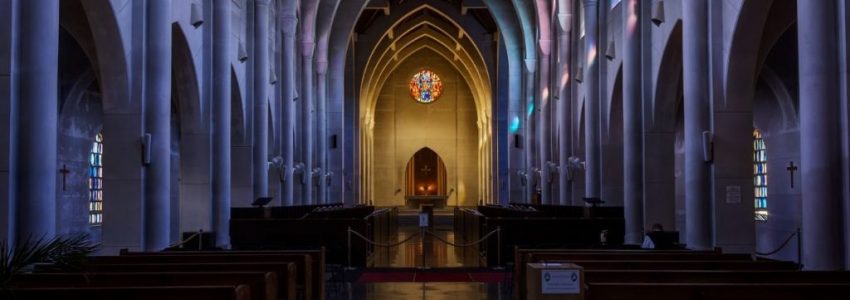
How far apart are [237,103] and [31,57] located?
13.5 m

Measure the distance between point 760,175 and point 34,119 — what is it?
64.1ft

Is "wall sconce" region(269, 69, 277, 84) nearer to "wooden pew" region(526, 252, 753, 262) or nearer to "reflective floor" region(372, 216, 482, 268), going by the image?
"reflective floor" region(372, 216, 482, 268)

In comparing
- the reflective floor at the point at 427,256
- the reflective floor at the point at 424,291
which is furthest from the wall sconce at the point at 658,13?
the reflective floor at the point at 424,291

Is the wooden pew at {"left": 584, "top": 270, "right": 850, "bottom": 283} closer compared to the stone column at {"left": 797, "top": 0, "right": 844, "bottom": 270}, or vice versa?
the wooden pew at {"left": 584, "top": 270, "right": 850, "bottom": 283}

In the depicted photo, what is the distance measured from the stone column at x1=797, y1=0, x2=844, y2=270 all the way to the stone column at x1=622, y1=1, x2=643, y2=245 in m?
9.36

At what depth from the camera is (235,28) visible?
23875mm

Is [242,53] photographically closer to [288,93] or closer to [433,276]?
[288,93]

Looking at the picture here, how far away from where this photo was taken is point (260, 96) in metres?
26.5

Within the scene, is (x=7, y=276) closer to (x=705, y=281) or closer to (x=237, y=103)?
(x=705, y=281)

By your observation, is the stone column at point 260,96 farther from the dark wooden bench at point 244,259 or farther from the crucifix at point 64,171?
the dark wooden bench at point 244,259

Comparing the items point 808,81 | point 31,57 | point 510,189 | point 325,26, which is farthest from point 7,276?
point 510,189

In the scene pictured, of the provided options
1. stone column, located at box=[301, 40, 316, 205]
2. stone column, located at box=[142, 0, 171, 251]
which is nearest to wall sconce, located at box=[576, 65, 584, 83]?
stone column, located at box=[301, 40, 316, 205]

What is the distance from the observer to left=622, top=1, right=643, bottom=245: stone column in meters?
20.7

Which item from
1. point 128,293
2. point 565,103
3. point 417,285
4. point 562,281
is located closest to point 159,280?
point 128,293
